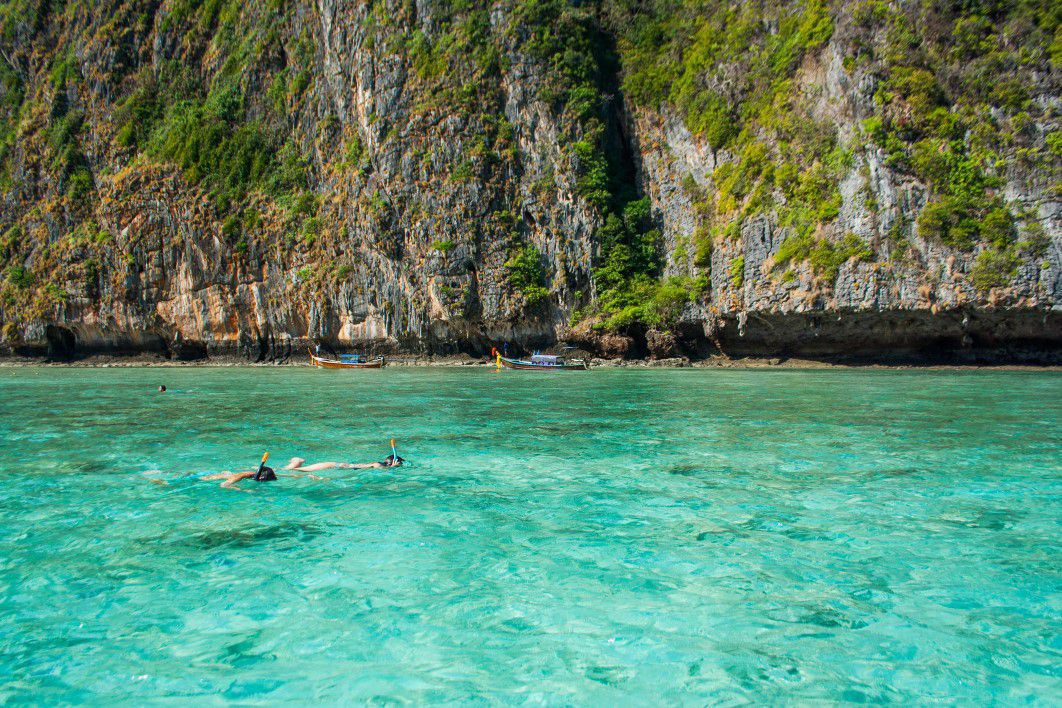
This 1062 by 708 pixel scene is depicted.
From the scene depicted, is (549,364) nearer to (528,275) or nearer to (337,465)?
(528,275)

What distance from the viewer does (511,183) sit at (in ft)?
136

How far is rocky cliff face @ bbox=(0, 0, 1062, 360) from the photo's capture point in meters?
28.7

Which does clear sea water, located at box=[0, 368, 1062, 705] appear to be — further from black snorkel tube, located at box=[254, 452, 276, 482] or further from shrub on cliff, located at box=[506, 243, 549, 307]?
shrub on cliff, located at box=[506, 243, 549, 307]

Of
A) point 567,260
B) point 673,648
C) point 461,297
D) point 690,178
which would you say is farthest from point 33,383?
point 690,178

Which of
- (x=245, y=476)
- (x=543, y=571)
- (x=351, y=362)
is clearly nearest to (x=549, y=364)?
(x=351, y=362)

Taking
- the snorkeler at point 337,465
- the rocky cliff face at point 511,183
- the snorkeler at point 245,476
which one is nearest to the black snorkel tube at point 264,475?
the snorkeler at point 245,476

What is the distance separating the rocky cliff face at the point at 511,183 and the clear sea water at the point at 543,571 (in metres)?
20.8

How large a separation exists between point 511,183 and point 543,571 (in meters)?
38.7

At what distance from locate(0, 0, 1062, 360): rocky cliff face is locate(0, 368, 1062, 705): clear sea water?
20828 millimetres

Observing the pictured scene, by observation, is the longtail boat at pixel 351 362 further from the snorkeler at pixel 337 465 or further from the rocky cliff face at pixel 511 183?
the snorkeler at pixel 337 465

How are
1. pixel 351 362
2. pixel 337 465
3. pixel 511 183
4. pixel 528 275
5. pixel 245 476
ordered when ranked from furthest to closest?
pixel 511 183
pixel 528 275
pixel 351 362
pixel 337 465
pixel 245 476

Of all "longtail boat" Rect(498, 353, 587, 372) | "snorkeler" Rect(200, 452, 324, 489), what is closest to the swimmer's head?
"snorkeler" Rect(200, 452, 324, 489)

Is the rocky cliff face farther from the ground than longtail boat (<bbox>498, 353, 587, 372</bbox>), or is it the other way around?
the rocky cliff face

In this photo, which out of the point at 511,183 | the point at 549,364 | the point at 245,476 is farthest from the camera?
the point at 511,183
